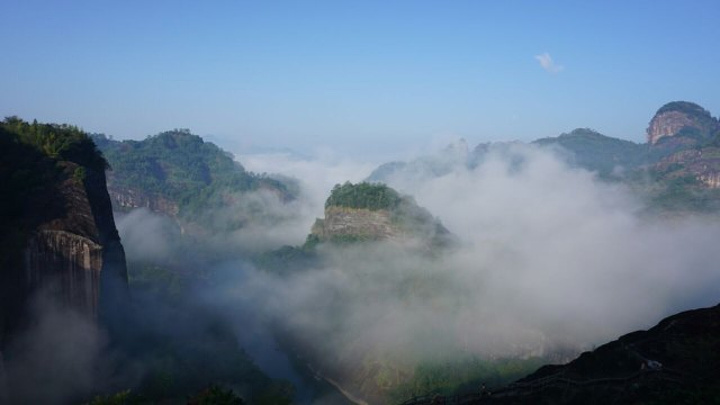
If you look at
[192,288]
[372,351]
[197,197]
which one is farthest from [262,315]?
[197,197]

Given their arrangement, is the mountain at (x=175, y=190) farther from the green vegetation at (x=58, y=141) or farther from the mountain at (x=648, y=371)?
the mountain at (x=648, y=371)

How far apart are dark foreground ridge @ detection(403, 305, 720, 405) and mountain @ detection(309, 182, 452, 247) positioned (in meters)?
68.9

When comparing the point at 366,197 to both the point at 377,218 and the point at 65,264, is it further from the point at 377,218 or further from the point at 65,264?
the point at 65,264

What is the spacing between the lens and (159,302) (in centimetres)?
6894

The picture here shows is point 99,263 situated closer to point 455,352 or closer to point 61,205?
point 61,205

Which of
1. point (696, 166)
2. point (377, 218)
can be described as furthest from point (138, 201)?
point (696, 166)

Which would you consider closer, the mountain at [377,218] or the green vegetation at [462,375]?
the green vegetation at [462,375]

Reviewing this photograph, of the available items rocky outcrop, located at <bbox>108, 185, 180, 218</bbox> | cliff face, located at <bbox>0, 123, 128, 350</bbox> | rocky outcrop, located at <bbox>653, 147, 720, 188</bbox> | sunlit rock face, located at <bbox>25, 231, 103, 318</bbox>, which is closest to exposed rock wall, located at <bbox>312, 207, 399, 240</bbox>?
cliff face, located at <bbox>0, 123, 128, 350</bbox>

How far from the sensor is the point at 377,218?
3762 inches

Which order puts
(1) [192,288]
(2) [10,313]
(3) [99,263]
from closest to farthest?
(2) [10,313]
(3) [99,263]
(1) [192,288]

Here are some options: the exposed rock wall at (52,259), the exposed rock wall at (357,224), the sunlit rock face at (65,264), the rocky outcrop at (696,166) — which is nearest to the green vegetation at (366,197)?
the exposed rock wall at (357,224)

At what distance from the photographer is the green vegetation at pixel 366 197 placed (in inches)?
3762

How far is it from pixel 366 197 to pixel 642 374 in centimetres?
7659

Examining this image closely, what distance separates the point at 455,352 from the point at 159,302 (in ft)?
113
